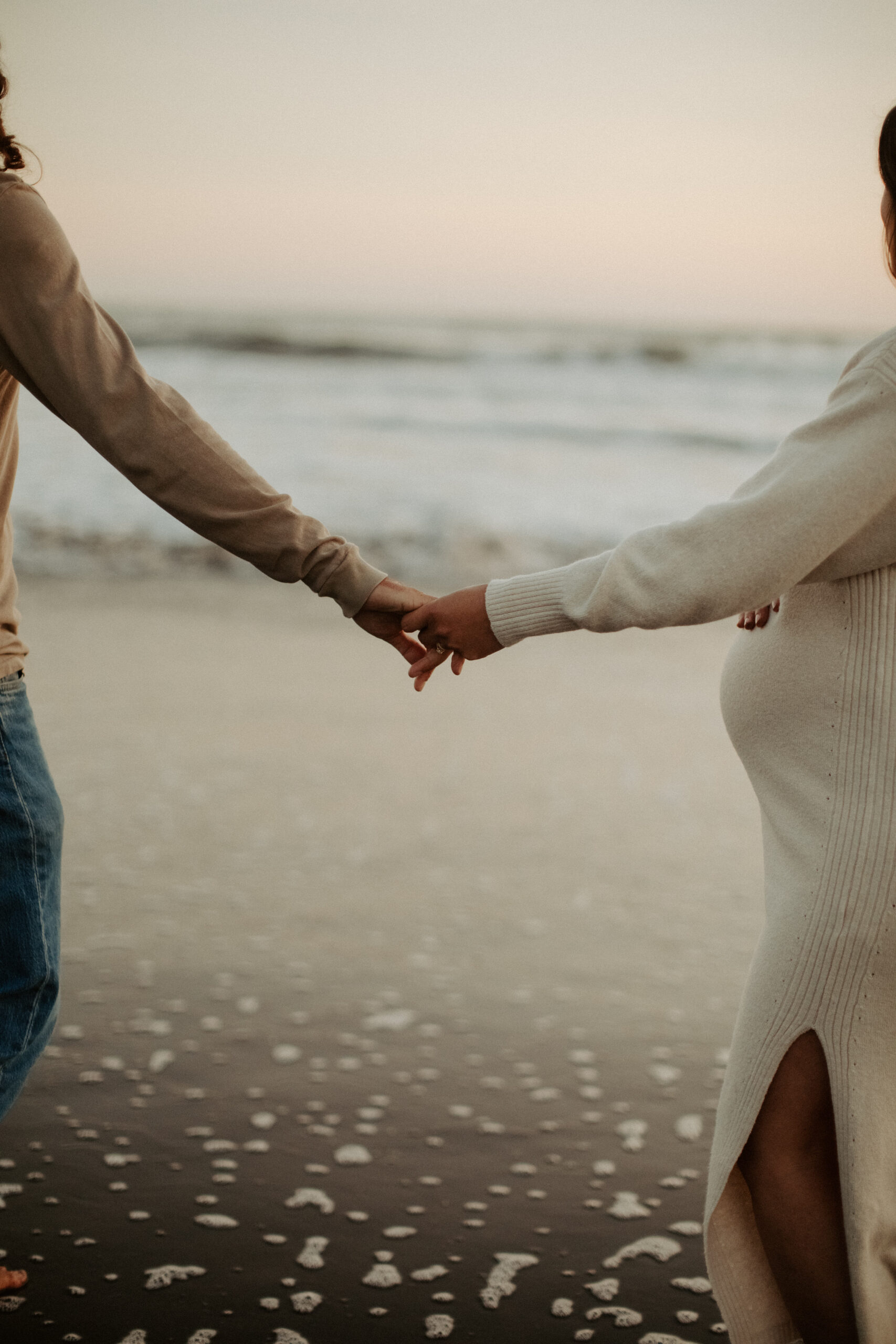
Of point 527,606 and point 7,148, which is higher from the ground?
point 7,148

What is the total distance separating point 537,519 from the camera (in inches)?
420

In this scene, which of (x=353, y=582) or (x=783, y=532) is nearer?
(x=783, y=532)

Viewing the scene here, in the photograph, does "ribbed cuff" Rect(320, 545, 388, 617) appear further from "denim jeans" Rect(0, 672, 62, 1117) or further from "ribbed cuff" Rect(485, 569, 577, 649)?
"denim jeans" Rect(0, 672, 62, 1117)

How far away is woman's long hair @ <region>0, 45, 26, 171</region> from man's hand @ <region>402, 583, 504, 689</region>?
0.99 meters

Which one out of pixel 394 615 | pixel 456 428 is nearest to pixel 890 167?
pixel 394 615

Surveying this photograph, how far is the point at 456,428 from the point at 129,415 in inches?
539

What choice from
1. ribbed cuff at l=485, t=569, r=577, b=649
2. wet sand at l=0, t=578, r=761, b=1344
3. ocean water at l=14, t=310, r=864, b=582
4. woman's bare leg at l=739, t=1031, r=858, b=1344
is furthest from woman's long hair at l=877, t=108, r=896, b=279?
ocean water at l=14, t=310, r=864, b=582

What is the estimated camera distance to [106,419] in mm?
1914

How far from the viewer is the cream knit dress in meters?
1.46

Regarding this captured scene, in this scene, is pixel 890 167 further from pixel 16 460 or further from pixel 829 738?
pixel 16 460

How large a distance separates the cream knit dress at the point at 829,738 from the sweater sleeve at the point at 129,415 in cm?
78

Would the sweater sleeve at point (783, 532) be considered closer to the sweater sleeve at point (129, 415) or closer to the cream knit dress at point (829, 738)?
the cream knit dress at point (829, 738)

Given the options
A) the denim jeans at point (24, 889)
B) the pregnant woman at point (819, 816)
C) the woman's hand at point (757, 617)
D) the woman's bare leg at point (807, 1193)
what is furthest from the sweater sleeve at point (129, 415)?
the woman's bare leg at point (807, 1193)

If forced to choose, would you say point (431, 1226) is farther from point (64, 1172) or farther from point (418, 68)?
point (418, 68)
